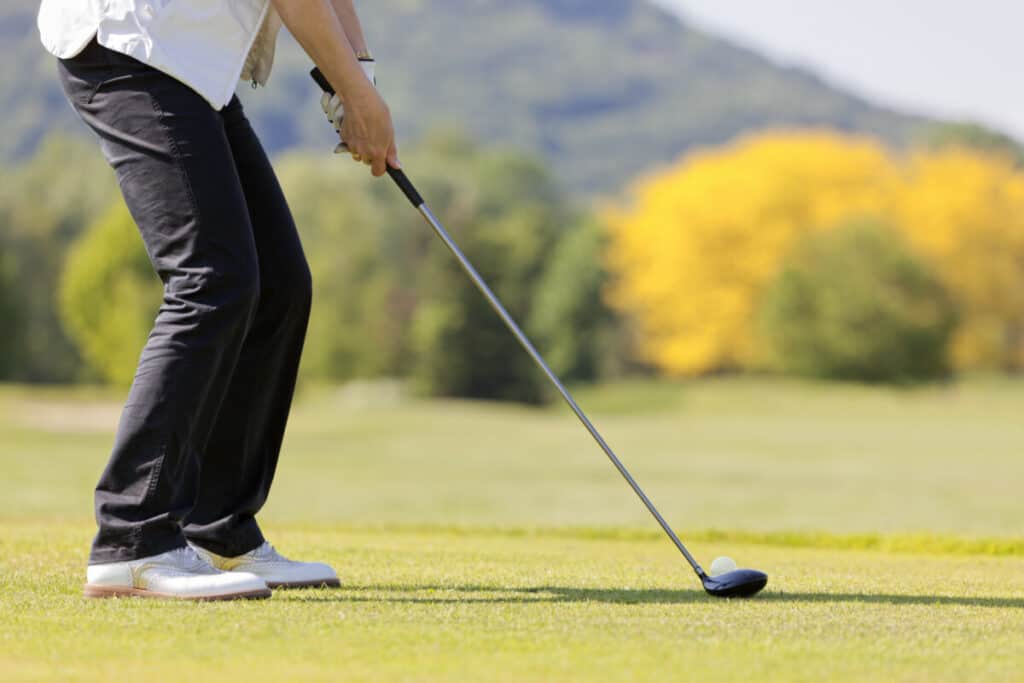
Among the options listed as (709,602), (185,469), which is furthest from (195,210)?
(709,602)

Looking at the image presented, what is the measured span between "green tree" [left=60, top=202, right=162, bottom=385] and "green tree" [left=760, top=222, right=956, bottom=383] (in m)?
22.7

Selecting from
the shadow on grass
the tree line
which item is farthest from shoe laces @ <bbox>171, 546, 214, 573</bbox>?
the tree line

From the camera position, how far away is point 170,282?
3191mm

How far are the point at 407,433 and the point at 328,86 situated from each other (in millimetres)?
27287

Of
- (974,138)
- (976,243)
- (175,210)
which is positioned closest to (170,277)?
(175,210)

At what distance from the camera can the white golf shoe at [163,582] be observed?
10.2ft

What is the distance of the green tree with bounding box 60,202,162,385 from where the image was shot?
168 feet

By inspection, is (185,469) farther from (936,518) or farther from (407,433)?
(407,433)

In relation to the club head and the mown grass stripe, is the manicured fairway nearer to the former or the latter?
the club head

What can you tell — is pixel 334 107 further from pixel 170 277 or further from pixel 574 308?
pixel 574 308

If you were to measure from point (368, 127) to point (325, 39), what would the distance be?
0.22m

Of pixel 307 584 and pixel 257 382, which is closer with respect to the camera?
pixel 307 584

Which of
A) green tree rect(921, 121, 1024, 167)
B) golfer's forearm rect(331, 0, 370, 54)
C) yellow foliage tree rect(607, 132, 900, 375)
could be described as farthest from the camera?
green tree rect(921, 121, 1024, 167)

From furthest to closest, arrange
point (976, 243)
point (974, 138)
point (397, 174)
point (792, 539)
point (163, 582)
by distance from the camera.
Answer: point (974, 138)
point (976, 243)
point (792, 539)
point (397, 174)
point (163, 582)
